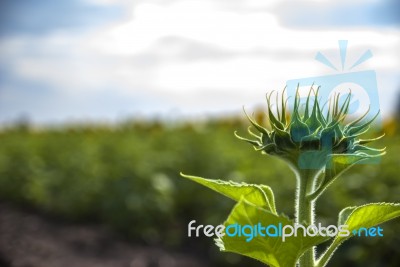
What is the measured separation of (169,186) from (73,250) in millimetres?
812

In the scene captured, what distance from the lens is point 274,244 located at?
0.78 m

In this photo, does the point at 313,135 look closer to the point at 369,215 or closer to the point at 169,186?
the point at 369,215

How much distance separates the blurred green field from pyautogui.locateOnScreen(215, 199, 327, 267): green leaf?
8.38 feet

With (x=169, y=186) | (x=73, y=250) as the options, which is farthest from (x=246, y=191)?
(x=169, y=186)

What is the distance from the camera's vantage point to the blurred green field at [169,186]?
3621 mm

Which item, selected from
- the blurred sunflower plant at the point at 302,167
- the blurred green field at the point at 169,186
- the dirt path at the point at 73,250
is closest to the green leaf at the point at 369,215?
the blurred sunflower plant at the point at 302,167

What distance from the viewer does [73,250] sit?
4441mm

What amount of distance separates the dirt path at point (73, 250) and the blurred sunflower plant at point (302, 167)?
316 cm

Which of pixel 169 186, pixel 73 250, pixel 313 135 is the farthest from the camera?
pixel 169 186

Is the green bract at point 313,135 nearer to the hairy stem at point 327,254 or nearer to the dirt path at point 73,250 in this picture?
the hairy stem at point 327,254

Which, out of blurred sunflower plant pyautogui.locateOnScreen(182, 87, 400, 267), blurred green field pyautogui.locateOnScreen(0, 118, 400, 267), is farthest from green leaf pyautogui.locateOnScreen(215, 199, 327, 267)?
blurred green field pyautogui.locateOnScreen(0, 118, 400, 267)

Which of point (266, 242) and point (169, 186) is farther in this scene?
point (169, 186)

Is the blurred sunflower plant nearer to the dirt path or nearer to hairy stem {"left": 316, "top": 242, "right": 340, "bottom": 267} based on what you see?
hairy stem {"left": 316, "top": 242, "right": 340, "bottom": 267}

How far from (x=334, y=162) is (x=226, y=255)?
3.07 meters
